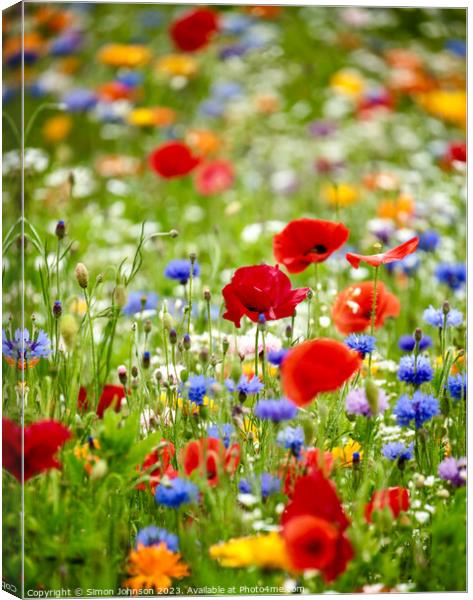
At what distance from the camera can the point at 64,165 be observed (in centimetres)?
282

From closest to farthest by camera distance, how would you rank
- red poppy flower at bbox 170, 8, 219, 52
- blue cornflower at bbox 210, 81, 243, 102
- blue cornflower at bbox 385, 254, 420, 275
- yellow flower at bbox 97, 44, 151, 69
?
blue cornflower at bbox 385, 254, 420, 275
red poppy flower at bbox 170, 8, 219, 52
yellow flower at bbox 97, 44, 151, 69
blue cornflower at bbox 210, 81, 243, 102

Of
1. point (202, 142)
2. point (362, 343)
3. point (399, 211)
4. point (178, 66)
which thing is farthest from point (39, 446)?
point (178, 66)

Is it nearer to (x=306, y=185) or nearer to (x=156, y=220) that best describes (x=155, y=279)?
(x=156, y=220)

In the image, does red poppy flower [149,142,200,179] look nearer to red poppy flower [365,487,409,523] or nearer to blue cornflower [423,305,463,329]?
blue cornflower [423,305,463,329]

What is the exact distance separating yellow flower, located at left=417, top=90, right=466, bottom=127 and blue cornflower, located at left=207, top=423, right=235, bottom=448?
160 centimetres

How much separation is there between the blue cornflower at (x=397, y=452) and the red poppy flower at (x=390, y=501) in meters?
0.04

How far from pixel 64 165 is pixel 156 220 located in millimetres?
Result: 482

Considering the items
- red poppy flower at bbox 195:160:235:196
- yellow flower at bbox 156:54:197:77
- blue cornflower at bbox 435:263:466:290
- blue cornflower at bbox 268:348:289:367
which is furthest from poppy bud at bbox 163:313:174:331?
yellow flower at bbox 156:54:197:77

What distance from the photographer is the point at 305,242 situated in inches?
55.7

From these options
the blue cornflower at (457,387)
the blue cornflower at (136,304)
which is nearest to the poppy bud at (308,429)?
the blue cornflower at (457,387)

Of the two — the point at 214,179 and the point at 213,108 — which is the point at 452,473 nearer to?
the point at 214,179

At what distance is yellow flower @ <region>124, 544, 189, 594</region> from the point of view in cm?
122

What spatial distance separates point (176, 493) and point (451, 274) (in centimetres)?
81

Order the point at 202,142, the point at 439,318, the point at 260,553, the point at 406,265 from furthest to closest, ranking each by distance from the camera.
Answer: the point at 202,142, the point at 406,265, the point at 439,318, the point at 260,553
